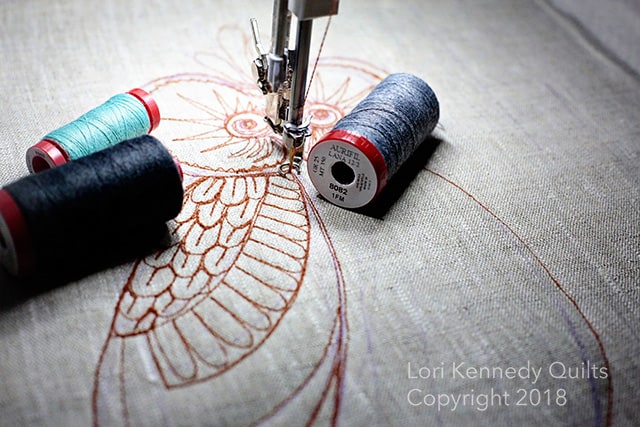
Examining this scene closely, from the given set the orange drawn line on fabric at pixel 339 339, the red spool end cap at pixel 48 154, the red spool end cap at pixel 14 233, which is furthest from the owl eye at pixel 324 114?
the red spool end cap at pixel 14 233

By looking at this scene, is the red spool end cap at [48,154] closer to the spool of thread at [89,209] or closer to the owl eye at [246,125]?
the spool of thread at [89,209]

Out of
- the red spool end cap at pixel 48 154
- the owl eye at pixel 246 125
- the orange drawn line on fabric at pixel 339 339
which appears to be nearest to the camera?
the orange drawn line on fabric at pixel 339 339

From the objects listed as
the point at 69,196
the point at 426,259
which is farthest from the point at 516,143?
the point at 69,196

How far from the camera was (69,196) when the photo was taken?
1.14m

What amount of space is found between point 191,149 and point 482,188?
73 cm

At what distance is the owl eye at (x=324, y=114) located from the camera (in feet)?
5.51

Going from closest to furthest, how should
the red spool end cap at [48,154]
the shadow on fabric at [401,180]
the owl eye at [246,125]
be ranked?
the red spool end cap at [48,154] → the shadow on fabric at [401,180] → the owl eye at [246,125]

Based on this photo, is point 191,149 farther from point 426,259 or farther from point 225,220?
point 426,259

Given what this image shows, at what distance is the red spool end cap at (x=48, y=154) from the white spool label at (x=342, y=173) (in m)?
0.53

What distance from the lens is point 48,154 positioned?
1.30 m

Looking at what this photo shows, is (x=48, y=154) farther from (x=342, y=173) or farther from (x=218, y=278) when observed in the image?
(x=342, y=173)

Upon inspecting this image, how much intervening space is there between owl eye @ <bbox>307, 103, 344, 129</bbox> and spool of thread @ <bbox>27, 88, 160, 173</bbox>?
1.41ft

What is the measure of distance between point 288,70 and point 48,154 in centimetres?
55

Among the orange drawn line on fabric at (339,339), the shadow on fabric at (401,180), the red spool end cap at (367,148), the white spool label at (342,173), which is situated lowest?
the orange drawn line on fabric at (339,339)
